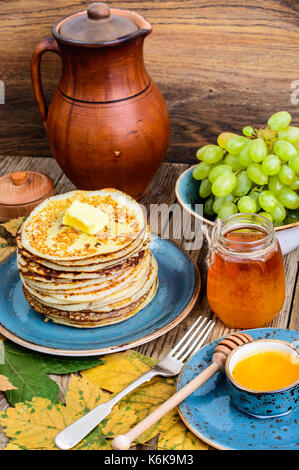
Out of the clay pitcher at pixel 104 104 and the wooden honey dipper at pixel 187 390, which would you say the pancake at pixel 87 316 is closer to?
the wooden honey dipper at pixel 187 390

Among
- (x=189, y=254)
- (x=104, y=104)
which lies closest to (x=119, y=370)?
(x=189, y=254)

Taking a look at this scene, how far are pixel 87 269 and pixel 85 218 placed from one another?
107mm

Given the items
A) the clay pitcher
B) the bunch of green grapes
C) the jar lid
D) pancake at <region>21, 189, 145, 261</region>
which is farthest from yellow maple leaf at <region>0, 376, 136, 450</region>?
the jar lid

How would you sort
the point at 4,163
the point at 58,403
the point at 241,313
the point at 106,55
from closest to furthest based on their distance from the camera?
the point at 58,403 → the point at 241,313 → the point at 106,55 → the point at 4,163

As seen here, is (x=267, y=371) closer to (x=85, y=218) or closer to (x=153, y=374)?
(x=153, y=374)

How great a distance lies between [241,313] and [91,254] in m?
0.30

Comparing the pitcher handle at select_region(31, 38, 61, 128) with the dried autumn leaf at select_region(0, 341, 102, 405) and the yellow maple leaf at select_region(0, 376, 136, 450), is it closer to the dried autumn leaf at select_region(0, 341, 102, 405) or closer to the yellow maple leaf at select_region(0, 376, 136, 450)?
the dried autumn leaf at select_region(0, 341, 102, 405)

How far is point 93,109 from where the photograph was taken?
133 centimetres

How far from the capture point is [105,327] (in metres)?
1.09

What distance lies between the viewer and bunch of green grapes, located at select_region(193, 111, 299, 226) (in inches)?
46.4

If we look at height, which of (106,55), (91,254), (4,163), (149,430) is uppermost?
(106,55)

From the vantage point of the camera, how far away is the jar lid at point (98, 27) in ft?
4.12

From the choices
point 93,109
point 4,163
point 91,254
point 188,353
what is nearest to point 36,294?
point 91,254
